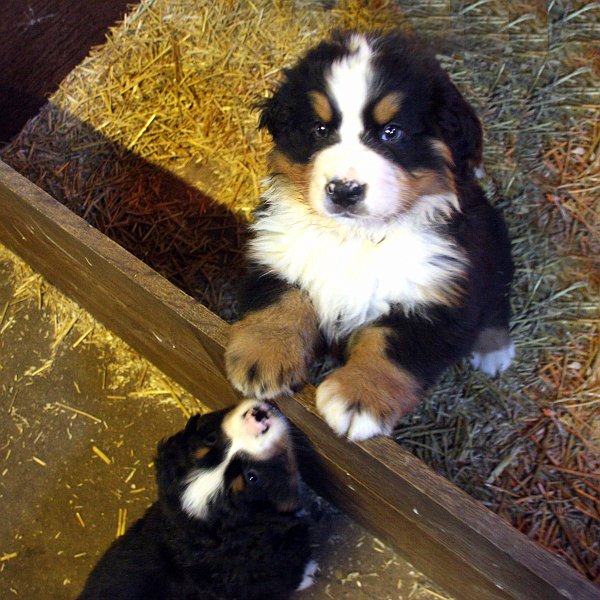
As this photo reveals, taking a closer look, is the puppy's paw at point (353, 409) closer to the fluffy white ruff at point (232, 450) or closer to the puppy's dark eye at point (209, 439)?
the fluffy white ruff at point (232, 450)

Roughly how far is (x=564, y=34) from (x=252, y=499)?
2778 mm


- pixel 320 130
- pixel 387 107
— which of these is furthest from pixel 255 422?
pixel 387 107

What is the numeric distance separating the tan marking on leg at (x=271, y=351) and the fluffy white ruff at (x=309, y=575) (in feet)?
2.77

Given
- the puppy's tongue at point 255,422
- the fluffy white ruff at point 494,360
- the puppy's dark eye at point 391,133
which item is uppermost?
the puppy's dark eye at point 391,133

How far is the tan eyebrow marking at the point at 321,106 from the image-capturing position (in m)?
2.04

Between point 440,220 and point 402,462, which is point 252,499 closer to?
point 402,462

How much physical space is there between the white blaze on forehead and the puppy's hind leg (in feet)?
3.92

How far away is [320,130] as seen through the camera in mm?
2109

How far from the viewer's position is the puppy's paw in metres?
2.06

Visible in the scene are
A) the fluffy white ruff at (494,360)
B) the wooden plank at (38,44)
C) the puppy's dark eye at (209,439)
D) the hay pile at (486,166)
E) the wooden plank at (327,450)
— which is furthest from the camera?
the wooden plank at (38,44)

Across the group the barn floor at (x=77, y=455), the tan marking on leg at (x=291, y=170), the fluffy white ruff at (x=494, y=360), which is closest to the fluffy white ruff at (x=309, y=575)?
the barn floor at (x=77, y=455)

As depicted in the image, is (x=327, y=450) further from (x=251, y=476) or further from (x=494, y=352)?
(x=494, y=352)

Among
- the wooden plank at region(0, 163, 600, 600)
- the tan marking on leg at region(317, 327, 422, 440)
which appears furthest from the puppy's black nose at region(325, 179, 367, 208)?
the wooden plank at region(0, 163, 600, 600)

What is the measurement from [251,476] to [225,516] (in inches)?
5.9
